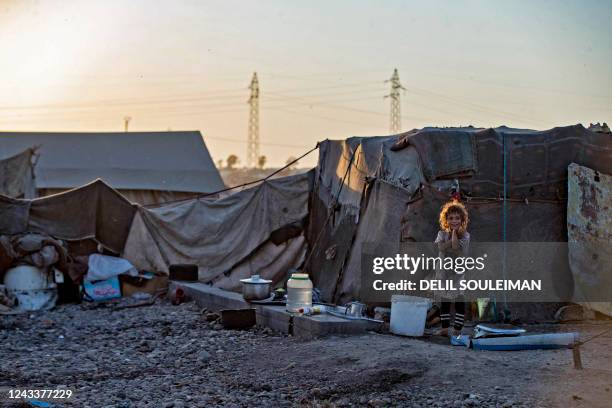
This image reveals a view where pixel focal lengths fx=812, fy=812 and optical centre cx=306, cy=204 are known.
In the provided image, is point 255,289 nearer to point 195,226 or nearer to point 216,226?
point 216,226

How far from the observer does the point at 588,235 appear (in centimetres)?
986

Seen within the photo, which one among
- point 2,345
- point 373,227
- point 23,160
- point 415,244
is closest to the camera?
point 2,345

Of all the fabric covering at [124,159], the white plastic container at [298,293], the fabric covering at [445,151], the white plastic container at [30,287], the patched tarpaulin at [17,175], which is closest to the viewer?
the white plastic container at [298,293]

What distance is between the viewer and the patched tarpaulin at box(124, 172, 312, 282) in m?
13.1

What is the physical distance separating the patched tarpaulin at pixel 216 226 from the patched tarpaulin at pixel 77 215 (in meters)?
0.29

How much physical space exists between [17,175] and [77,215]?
219 inches

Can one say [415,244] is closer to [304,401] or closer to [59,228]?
[304,401]

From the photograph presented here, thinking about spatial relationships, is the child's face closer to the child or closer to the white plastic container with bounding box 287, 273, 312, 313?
the child

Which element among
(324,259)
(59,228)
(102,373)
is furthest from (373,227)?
(59,228)

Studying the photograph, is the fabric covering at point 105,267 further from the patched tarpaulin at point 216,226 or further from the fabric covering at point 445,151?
the fabric covering at point 445,151

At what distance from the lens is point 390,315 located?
903cm

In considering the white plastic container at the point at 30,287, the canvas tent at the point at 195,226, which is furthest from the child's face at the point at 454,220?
the white plastic container at the point at 30,287

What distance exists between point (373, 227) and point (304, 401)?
4704 millimetres

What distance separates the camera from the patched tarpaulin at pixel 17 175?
58.7 feet
